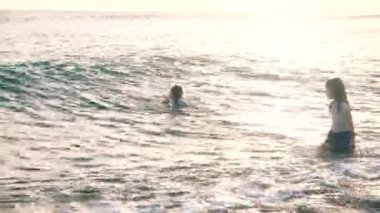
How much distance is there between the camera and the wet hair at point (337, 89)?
11797 mm

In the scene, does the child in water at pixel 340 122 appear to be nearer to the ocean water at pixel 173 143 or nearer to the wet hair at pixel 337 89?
the wet hair at pixel 337 89

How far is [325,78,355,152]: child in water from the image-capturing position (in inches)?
468

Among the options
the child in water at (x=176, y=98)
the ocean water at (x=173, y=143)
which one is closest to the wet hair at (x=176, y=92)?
the child in water at (x=176, y=98)

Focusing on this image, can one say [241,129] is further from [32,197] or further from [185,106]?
[32,197]

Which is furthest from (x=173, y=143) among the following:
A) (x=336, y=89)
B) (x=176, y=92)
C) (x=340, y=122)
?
(x=176, y=92)

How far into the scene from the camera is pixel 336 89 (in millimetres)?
11820

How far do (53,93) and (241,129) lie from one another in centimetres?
→ 836

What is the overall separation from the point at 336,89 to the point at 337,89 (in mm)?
20

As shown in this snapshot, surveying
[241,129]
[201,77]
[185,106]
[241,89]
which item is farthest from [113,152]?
[201,77]

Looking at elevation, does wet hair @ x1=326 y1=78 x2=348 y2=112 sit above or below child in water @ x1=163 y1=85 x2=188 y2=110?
above

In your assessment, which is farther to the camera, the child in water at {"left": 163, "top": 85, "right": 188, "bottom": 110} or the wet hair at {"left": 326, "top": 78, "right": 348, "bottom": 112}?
the child in water at {"left": 163, "top": 85, "right": 188, "bottom": 110}

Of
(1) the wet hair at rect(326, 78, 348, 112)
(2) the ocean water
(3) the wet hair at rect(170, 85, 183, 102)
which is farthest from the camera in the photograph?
(3) the wet hair at rect(170, 85, 183, 102)

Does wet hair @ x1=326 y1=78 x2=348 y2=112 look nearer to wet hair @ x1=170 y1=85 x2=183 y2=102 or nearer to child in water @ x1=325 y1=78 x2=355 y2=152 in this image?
child in water @ x1=325 y1=78 x2=355 y2=152

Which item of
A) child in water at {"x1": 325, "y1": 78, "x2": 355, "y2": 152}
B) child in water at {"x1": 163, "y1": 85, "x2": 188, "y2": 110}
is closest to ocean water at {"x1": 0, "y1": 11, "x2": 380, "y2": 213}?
child in water at {"x1": 163, "y1": 85, "x2": 188, "y2": 110}
